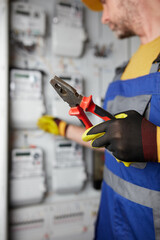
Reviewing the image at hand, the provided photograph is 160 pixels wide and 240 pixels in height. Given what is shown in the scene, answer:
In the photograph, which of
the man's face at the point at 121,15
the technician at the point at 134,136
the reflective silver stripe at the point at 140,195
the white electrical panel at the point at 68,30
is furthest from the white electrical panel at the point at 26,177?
the man's face at the point at 121,15

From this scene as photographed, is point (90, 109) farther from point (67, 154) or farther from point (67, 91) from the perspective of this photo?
point (67, 154)

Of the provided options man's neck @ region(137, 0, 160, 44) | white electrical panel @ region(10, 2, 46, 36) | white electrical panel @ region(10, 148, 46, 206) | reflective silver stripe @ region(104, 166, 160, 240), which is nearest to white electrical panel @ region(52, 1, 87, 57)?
white electrical panel @ region(10, 2, 46, 36)

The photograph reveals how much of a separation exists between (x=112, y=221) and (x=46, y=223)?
0.69m

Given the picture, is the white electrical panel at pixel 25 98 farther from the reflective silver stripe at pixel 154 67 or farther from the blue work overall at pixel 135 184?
the reflective silver stripe at pixel 154 67

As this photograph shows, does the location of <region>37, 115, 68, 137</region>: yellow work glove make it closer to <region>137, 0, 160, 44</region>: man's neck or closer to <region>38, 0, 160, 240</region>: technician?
<region>38, 0, 160, 240</region>: technician

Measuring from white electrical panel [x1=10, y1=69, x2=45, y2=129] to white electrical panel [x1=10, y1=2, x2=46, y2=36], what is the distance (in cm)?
31

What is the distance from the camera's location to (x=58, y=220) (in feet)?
4.40

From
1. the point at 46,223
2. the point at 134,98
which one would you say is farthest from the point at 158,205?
the point at 46,223

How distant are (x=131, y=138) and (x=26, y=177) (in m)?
1.00

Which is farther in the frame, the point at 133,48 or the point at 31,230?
the point at 133,48

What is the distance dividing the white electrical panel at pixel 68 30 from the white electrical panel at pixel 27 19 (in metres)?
0.10

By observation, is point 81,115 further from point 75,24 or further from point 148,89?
point 75,24

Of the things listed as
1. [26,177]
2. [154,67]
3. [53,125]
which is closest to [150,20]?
[154,67]

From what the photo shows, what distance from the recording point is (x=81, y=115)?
0.58 meters
